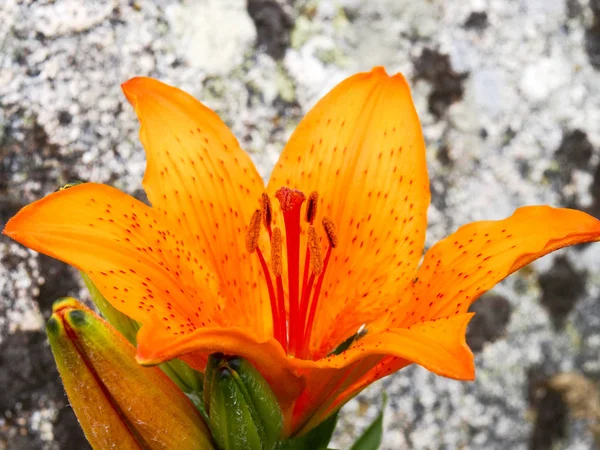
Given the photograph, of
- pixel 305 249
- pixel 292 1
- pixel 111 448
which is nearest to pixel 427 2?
pixel 292 1

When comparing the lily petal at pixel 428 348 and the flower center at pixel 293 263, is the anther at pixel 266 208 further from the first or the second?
the lily petal at pixel 428 348

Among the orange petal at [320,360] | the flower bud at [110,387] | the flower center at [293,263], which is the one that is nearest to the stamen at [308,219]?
the flower center at [293,263]

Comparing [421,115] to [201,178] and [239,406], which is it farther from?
[239,406]

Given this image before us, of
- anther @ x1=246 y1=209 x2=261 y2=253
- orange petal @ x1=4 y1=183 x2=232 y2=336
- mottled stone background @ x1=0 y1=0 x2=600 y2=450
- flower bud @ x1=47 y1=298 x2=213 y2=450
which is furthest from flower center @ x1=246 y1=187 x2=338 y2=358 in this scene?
mottled stone background @ x1=0 y1=0 x2=600 y2=450

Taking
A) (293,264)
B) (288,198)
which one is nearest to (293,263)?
(293,264)

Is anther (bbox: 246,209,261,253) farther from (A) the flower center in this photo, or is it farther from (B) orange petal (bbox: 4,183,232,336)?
(B) orange petal (bbox: 4,183,232,336)

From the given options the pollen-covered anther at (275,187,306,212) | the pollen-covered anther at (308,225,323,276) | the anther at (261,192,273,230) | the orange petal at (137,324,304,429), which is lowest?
the orange petal at (137,324,304,429)

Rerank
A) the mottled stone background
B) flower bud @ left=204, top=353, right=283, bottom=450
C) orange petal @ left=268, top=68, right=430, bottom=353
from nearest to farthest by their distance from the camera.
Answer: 1. flower bud @ left=204, top=353, right=283, bottom=450
2. orange petal @ left=268, top=68, right=430, bottom=353
3. the mottled stone background
